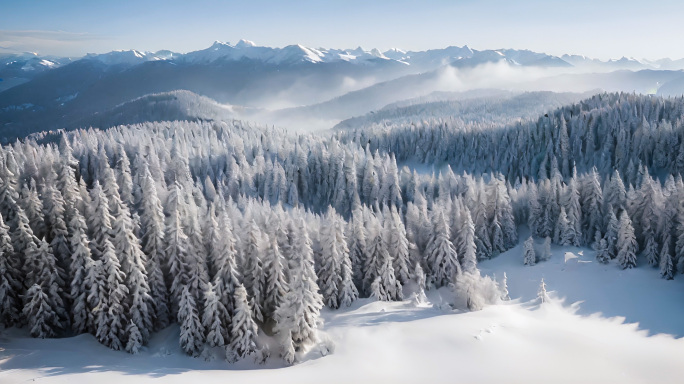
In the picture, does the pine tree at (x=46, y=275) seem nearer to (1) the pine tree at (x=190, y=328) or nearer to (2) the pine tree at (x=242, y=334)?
(1) the pine tree at (x=190, y=328)

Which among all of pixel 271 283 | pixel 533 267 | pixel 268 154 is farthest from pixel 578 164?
pixel 271 283

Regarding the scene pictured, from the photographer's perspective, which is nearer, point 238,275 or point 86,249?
point 86,249

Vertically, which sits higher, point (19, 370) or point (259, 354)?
point (19, 370)

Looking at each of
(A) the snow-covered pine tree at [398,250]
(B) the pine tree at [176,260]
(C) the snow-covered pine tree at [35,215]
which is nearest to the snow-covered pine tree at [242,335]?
(B) the pine tree at [176,260]

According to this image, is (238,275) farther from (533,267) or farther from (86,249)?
(533,267)

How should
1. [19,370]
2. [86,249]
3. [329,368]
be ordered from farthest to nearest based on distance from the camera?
[86,249], [329,368], [19,370]

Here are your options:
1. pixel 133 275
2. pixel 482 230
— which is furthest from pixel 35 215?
pixel 482 230

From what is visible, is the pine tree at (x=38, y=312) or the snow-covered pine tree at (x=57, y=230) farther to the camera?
the snow-covered pine tree at (x=57, y=230)
